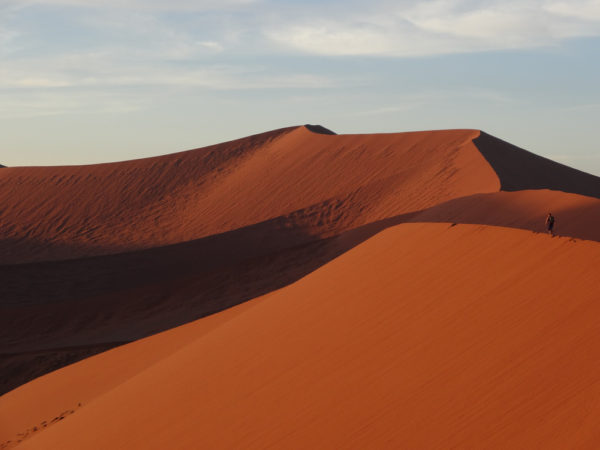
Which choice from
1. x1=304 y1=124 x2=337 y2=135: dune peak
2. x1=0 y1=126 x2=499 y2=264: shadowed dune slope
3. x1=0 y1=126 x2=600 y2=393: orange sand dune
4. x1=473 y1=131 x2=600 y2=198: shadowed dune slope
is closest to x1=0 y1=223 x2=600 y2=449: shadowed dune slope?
x1=0 y1=126 x2=600 y2=393: orange sand dune

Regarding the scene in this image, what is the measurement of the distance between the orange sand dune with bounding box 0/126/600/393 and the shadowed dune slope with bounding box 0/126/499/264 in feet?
0.36

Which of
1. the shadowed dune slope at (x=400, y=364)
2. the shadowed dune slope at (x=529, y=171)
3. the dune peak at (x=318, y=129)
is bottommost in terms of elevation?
the shadowed dune slope at (x=400, y=364)

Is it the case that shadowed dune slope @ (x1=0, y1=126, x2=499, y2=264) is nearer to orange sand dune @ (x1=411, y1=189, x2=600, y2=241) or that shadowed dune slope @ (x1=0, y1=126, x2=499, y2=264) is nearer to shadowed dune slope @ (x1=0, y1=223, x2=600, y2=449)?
orange sand dune @ (x1=411, y1=189, x2=600, y2=241)

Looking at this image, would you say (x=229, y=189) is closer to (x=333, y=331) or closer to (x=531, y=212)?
(x=531, y=212)

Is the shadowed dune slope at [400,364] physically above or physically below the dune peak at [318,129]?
below

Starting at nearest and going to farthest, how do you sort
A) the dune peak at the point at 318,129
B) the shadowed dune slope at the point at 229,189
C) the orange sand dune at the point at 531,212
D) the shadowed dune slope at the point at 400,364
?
1. the shadowed dune slope at the point at 400,364
2. the orange sand dune at the point at 531,212
3. the shadowed dune slope at the point at 229,189
4. the dune peak at the point at 318,129

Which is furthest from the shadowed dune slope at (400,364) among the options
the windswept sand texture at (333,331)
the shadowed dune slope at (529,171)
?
the shadowed dune slope at (529,171)

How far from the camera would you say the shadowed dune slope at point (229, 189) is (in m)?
31.8

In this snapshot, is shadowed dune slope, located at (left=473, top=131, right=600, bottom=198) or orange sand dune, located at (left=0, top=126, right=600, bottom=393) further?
shadowed dune slope, located at (left=473, top=131, right=600, bottom=198)

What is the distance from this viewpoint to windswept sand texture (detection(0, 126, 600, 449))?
6.60 metres

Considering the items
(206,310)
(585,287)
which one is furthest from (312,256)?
(585,287)

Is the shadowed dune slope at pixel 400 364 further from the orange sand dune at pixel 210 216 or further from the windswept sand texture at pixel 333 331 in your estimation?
the orange sand dune at pixel 210 216

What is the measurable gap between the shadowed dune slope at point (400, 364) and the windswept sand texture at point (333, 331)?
0.02 metres

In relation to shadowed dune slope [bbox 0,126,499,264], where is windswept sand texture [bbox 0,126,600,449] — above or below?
below
